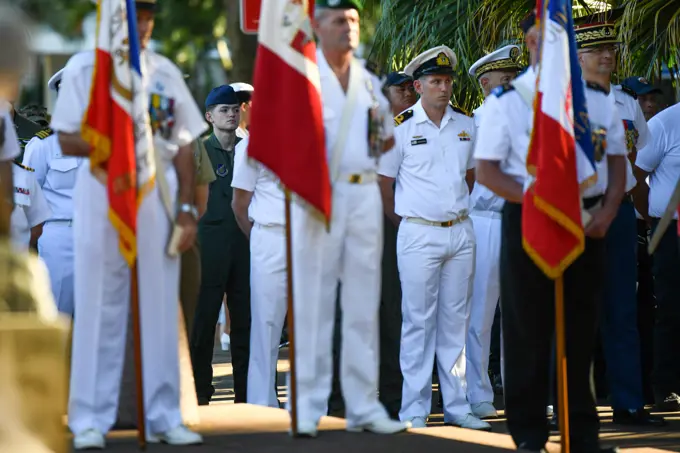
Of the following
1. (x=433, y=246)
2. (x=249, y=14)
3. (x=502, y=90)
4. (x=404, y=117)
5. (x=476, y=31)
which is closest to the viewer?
(x=502, y=90)

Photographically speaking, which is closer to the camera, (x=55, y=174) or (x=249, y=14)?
(x=55, y=174)

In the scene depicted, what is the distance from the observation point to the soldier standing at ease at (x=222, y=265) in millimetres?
10164

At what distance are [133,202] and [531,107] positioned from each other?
1.97m

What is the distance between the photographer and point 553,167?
6840 millimetres

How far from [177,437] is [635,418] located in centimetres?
339

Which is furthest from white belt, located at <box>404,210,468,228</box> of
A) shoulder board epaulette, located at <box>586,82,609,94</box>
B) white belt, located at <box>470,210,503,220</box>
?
shoulder board epaulette, located at <box>586,82,609,94</box>

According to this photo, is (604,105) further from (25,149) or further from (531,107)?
(25,149)

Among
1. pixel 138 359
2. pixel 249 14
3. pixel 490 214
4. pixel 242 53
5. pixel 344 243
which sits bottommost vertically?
pixel 138 359

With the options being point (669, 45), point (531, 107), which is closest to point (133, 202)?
point (531, 107)

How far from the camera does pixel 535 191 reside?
22.5 feet

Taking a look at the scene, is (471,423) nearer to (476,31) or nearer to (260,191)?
(260,191)

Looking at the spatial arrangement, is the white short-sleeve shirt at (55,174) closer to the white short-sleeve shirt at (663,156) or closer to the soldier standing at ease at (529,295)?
the soldier standing at ease at (529,295)

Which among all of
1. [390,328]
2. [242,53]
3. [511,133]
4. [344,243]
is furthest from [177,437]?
[242,53]

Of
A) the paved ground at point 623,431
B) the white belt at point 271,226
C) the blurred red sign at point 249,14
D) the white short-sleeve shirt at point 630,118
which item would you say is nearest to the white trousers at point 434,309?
the paved ground at point 623,431
